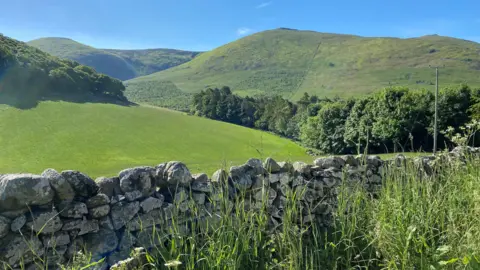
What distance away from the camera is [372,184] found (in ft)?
21.7

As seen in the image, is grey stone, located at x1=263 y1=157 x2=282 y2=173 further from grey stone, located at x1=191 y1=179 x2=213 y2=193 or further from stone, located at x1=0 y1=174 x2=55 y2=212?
stone, located at x1=0 y1=174 x2=55 y2=212

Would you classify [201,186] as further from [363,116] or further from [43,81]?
[43,81]

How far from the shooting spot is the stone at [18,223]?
378 cm

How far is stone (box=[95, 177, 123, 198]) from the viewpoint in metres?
4.42

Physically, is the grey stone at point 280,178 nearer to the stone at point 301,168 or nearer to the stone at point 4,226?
the stone at point 301,168

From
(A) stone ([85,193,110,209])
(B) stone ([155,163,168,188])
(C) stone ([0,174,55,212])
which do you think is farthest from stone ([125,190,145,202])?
(C) stone ([0,174,55,212])

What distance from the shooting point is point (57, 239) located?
158 inches

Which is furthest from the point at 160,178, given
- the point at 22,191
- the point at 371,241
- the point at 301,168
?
the point at 371,241

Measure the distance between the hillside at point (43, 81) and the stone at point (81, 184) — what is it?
67.3 meters

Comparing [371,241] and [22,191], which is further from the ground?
[22,191]

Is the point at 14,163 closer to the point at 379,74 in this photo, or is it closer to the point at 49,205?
the point at 49,205

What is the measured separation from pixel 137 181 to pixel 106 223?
0.63m

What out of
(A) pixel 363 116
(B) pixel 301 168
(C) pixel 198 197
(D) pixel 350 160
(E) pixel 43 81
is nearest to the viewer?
(C) pixel 198 197

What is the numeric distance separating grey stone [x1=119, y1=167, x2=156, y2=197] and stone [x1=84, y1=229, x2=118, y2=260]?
57 centimetres
